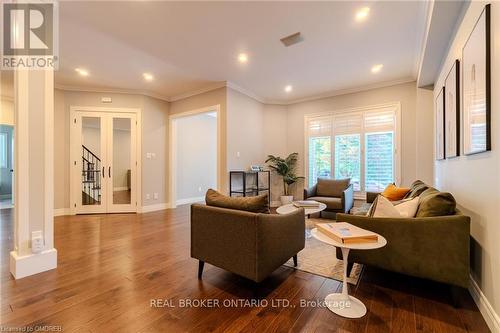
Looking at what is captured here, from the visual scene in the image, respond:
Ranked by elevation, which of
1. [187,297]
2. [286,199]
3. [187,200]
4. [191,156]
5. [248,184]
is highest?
[191,156]

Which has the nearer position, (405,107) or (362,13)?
(362,13)

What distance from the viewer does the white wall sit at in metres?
6.33

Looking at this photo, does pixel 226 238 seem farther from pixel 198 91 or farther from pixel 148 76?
pixel 198 91

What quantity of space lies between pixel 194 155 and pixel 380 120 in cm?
498

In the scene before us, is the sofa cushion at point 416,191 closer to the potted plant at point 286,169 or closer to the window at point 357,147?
the window at point 357,147

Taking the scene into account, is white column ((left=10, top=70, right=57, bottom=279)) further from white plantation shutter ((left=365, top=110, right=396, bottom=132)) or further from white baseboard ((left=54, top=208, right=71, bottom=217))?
white plantation shutter ((left=365, top=110, right=396, bottom=132))

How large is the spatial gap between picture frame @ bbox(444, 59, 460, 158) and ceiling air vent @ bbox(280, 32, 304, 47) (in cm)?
177

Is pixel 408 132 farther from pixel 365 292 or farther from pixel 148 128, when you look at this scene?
pixel 148 128

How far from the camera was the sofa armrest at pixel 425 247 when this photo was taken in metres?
1.69

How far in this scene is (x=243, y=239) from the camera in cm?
181

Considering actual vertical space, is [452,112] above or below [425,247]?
above

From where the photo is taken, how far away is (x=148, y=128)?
5379mm

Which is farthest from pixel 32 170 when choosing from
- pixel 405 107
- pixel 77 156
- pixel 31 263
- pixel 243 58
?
pixel 405 107

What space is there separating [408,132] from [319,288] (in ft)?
13.2
